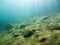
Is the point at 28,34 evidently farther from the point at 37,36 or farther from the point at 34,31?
the point at 37,36

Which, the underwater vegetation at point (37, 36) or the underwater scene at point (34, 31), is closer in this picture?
the underwater vegetation at point (37, 36)

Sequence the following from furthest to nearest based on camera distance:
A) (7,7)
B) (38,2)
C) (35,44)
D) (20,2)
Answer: (7,7), (20,2), (38,2), (35,44)

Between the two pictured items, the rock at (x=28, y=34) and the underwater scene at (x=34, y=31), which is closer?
the underwater scene at (x=34, y=31)

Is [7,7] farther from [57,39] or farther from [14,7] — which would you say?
[57,39]

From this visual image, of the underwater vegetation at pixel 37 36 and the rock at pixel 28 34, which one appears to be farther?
the rock at pixel 28 34

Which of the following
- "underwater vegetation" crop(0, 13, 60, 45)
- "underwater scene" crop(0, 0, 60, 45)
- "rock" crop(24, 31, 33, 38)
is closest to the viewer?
"underwater vegetation" crop(0, 13, 60, 45)

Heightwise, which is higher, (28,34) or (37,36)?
(37,36)

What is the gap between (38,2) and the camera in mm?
78688

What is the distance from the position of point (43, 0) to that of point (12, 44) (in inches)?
2752

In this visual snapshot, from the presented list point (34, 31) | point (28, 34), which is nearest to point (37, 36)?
point (28, 34)

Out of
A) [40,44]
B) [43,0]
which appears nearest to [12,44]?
[40,44]

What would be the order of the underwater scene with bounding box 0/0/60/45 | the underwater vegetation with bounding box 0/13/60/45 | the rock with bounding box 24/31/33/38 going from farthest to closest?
the rock with bounding box 24/31/33/38 → the underwater scene with bounding box 0/0/60/45 → the underwater vegetation with bounding box 0/13/60/45

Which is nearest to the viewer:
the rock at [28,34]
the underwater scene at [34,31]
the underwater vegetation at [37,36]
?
the underwater vegetation at [37,36]

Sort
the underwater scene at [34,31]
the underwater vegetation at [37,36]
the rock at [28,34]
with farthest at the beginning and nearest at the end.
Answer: the rock at [28,34]
the underwater scene at [34,31]
the underwater vegetation at [37,36]
